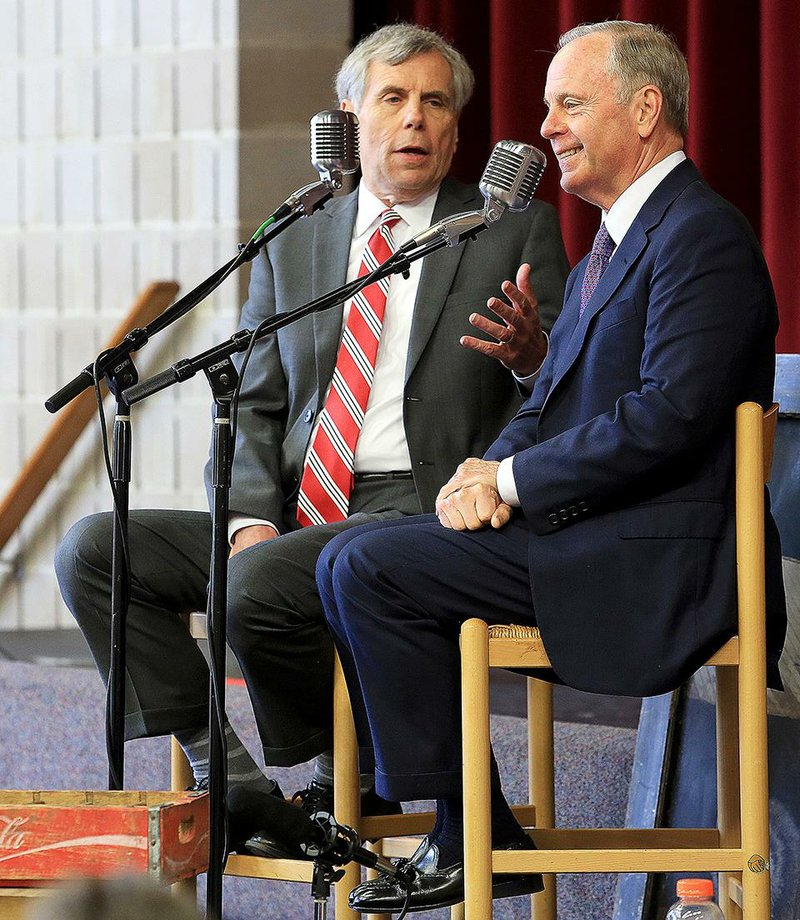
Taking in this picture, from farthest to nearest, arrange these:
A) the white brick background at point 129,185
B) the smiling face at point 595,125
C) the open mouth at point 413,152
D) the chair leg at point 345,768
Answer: the white brick background at point 129,185 → the open mouth at point 413,152 → the chair leg at point 345,768 → the smiling face at point 595,125

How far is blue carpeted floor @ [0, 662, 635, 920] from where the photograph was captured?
2.29 m

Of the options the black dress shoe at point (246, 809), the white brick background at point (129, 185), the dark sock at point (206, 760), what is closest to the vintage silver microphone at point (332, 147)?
the black dress shoe at point (246, 809)

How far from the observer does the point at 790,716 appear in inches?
79.2

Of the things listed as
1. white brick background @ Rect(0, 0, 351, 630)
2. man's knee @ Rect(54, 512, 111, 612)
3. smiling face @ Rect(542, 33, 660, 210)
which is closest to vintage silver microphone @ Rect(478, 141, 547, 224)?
smiling face @ Rect(542, 33, 660, 210)

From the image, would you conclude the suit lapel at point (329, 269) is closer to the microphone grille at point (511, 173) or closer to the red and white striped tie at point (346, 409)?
the red and white striped tie at point (346, 409)

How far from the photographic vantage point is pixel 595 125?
5.67ft

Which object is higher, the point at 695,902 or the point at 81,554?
the point at 81,554

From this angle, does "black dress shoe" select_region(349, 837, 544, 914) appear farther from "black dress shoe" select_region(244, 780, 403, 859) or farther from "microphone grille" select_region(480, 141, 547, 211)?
"microphone grille" select_region(480, 141, 547, 211)

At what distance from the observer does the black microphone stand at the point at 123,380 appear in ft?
5.28

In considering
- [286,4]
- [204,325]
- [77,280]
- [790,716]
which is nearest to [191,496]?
[204,325]

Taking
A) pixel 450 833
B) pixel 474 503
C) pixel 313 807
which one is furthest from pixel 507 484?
pixel 313 807

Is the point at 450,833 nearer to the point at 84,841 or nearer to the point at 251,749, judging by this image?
the point at 84,841

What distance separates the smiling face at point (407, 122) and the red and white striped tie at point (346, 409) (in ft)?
0.31

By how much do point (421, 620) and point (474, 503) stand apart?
0.15m
